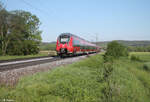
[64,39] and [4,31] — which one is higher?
[4,31]

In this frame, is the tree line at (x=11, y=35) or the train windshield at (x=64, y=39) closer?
the train windshield at (x=64, y=39)

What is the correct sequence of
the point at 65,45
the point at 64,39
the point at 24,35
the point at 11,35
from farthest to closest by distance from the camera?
the point at 24,35, the point at 11,35, the point at 64,39, the point at 65,45

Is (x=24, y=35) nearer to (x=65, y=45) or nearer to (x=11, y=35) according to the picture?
(x=11, y=35)

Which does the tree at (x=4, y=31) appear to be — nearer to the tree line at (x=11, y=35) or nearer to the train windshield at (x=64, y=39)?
the tree line at (x=11, y=35)

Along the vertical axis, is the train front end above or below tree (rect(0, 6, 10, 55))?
below

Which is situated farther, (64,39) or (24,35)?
(24,35)

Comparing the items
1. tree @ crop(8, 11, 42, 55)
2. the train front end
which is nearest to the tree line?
tree @ crop(8, 11, 42, 55)

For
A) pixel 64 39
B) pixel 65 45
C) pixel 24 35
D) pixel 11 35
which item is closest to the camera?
pixel 65 45

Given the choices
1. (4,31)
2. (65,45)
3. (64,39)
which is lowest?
(65,45)

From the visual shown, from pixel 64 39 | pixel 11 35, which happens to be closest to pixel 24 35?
pixel 11 35

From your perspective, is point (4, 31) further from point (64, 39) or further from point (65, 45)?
point (65, 45)

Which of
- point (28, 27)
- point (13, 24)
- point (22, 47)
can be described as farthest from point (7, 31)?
point (28, 27)

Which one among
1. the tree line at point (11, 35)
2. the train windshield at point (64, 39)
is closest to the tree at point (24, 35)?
the tree line at point (11, 35)

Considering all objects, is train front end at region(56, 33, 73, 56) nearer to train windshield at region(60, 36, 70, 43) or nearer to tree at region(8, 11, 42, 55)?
train windshield at region(60, 36, 70, 43)
